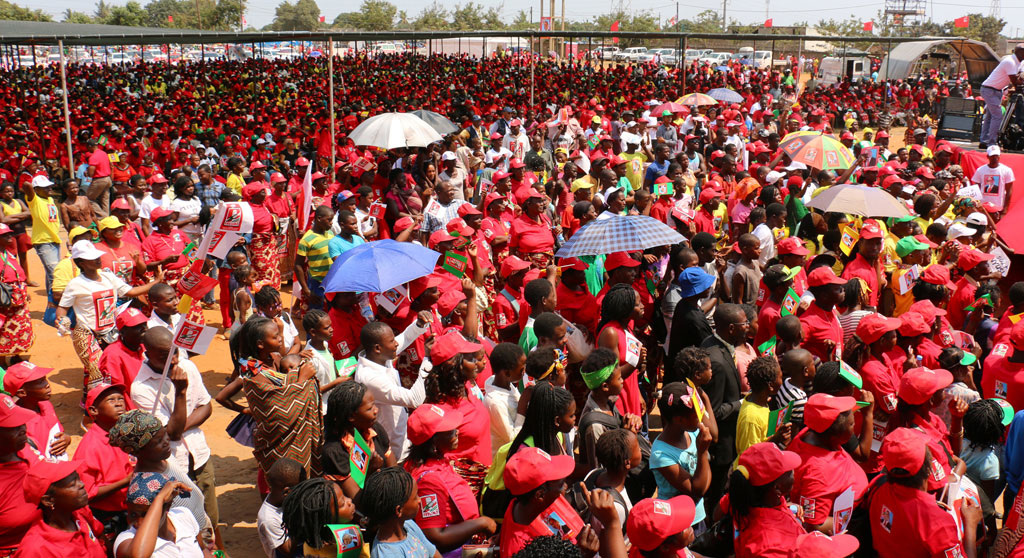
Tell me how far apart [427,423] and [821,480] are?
1761 mm

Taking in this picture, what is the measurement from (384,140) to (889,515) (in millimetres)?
7182

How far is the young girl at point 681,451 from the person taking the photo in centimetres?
387

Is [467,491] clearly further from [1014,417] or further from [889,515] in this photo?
[1014,417]

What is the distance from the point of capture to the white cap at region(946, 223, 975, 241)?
23.7 ft

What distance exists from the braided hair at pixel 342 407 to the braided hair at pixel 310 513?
A: 674mm

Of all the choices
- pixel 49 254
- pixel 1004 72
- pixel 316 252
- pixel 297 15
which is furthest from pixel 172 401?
pixel 297 15

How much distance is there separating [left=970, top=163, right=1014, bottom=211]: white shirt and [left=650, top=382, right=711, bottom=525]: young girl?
27.2 feet

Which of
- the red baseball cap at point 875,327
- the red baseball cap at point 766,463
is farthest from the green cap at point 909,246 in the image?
the red baseball cap at point 766,463

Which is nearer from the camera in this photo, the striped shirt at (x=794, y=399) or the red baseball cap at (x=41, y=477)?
the red baseball cap at (x=41, y=477)

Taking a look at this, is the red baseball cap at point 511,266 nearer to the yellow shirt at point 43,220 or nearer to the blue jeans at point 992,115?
the yellow shirt at point 43,220

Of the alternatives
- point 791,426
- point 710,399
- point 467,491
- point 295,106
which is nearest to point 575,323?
point 710,399

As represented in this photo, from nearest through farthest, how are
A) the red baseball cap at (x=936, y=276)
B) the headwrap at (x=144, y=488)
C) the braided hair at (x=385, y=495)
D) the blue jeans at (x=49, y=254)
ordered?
the braided hair at (x=385, y=495), the headwrap at (x=144, y=488), the red baseball cap at (x=936, y=276), the blue jeans at (x=49, y=254)

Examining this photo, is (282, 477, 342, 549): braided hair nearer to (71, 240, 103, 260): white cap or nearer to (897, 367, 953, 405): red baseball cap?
(897, 367, 953, 405): red baseball cap

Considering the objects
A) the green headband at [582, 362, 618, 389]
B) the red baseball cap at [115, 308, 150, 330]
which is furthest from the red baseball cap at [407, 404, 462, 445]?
the red baseball cap at [115, 308, 150, 330]
